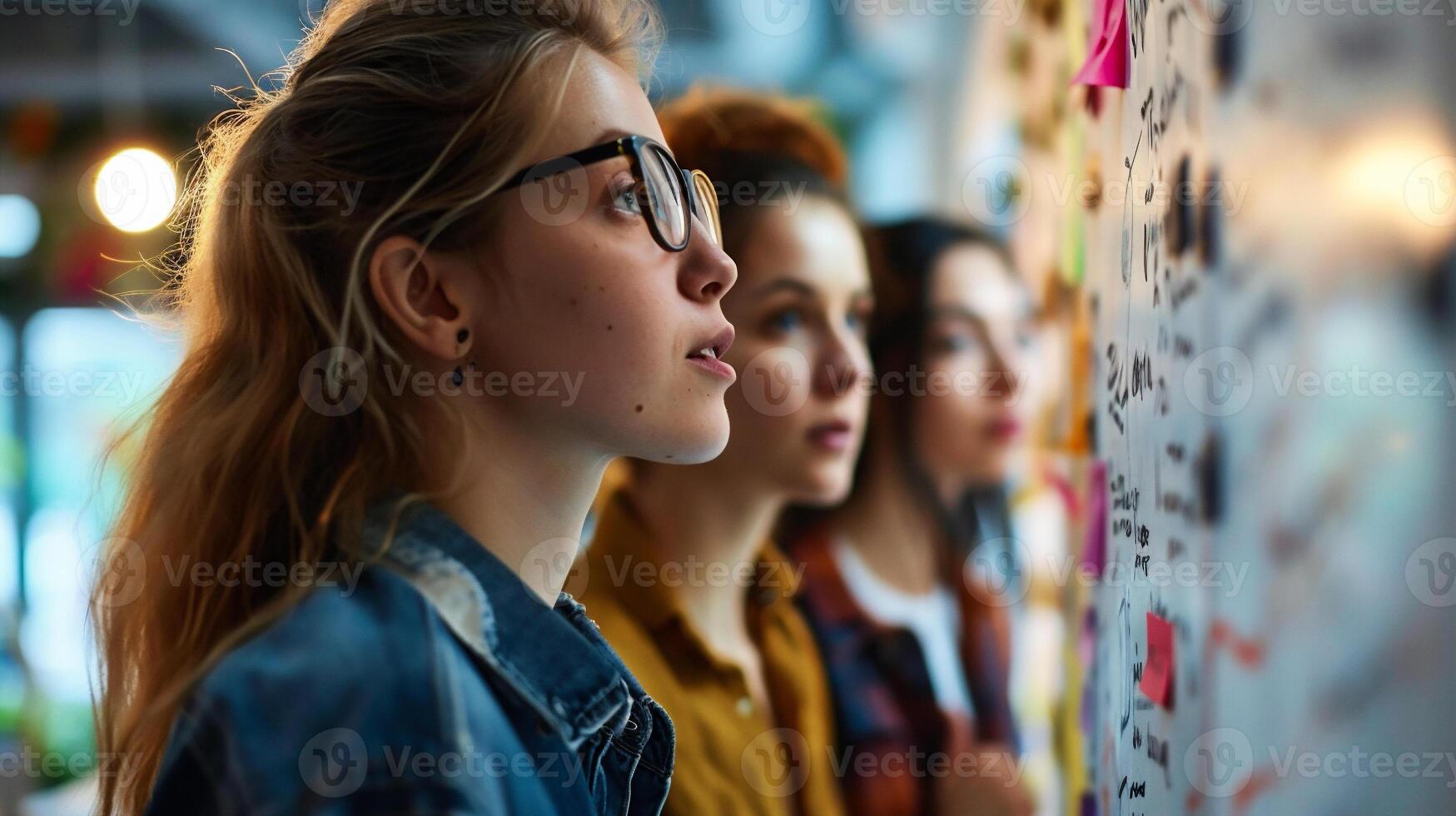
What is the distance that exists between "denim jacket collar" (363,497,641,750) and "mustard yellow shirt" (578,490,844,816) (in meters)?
0.66

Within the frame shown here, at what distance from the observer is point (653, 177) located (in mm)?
1014

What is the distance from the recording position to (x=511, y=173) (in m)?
0.97

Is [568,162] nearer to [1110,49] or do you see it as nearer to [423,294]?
[423,294]

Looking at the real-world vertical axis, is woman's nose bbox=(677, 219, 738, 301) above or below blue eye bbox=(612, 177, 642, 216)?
below

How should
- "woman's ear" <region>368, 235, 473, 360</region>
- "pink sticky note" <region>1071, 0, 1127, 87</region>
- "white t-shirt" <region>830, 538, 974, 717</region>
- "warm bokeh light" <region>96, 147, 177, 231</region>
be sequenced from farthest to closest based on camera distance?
"warm bokeh light" <region>96, 147, 177, 231</region> → "white t-shirt" <region>830, 538, 974, 717</region> → "pink sticky note" <region>1071, 0, 1127, 87</region> → "woman's ear" <region>368, 235, 473, 360</region>

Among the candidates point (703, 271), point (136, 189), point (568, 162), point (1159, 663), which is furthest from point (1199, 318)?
point (136, 189)

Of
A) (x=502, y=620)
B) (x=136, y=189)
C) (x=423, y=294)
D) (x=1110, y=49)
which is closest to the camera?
(x=502, y=620)

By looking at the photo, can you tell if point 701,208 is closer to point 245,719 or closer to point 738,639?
point 245,719

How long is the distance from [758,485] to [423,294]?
863 millimetres

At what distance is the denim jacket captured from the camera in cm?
71

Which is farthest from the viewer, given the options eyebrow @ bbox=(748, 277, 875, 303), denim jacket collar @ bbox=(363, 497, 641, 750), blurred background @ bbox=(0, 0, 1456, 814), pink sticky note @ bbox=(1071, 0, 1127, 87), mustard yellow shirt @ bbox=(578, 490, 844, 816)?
eyebrow @ bbox=(748, 277, 875, 303)

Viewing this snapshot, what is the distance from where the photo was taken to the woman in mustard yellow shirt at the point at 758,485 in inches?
65.4

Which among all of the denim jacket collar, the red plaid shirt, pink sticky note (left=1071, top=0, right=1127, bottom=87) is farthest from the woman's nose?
the red plaid shirt

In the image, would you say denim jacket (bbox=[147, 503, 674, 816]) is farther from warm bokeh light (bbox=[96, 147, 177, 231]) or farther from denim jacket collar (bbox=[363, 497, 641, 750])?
warm bokeh light (bbox=[96, 147, 177, 231])
